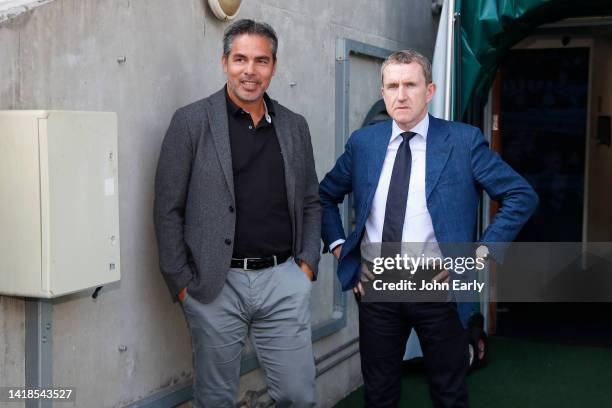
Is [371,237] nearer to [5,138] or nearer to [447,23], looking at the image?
[5,138]

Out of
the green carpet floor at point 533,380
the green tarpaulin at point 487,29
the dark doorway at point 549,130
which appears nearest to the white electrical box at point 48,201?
the green carpet floor at point 533,380

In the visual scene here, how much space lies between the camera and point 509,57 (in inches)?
396

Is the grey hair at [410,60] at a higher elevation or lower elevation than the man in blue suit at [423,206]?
higher

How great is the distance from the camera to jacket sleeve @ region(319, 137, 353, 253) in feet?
12.8

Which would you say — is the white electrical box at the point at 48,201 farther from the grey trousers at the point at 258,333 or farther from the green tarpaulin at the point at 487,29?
the green tarpaulin at the point at 487,29

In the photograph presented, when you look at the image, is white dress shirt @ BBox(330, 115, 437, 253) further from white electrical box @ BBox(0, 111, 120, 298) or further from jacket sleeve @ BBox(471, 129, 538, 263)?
white electrical box @ BBox(0, 111, 120, 298)

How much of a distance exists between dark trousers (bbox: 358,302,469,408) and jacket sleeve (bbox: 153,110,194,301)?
0.87 metres

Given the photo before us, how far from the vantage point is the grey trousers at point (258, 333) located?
3.28m

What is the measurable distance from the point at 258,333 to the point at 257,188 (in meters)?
0.62

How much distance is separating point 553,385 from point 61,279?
4.09 metres

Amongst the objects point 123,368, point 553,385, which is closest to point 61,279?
point 123,368

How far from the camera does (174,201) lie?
126 inches

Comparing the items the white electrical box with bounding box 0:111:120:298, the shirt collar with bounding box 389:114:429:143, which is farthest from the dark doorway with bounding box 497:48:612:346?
the white electrical box with bounding box 0:111:120:298

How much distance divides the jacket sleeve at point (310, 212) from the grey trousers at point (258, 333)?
0.35 feet
